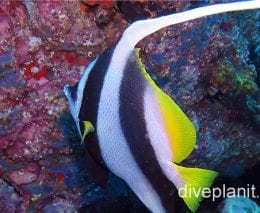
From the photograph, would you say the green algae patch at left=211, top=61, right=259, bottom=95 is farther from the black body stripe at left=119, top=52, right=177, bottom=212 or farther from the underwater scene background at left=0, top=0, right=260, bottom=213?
the black body stripe at left=119, top=52, right=177, bottom=212

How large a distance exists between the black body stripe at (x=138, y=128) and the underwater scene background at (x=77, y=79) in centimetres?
87

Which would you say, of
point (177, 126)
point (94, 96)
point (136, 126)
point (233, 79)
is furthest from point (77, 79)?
point (233, 79)

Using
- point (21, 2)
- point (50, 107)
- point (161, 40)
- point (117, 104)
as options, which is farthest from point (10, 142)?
point (117, 104)

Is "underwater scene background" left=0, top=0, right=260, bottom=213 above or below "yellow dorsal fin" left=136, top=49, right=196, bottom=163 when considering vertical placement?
below

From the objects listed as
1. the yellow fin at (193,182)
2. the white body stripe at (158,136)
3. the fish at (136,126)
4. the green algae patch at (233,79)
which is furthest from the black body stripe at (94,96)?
the green algae patch at (233,79)

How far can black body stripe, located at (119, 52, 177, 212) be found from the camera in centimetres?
101

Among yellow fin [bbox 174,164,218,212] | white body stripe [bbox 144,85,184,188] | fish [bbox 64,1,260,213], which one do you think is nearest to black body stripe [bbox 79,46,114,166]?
fish [bbox 64,1,260,213]

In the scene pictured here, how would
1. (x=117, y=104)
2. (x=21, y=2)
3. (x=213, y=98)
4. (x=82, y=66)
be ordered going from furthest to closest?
1. (x=213, y=98)
2. (x=82, y=66)
3. (x=21, y=2)
4. (x=117, y=104)

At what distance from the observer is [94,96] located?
110 centimetres

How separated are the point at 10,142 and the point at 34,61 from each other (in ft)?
1.99

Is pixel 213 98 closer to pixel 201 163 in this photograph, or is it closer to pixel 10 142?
pixel 201 163

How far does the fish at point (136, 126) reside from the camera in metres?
0.97

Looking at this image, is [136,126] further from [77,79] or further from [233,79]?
[233,79]

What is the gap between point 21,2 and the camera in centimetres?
189
